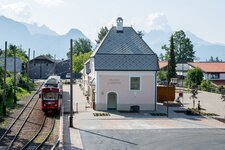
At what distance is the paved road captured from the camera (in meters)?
27.5

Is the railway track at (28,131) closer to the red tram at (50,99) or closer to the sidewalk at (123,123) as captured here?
the red tram at (50,99)

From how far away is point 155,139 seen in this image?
1184 inches

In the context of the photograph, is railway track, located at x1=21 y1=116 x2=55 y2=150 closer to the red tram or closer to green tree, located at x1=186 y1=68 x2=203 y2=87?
the red tram

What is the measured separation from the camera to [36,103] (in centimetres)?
5200

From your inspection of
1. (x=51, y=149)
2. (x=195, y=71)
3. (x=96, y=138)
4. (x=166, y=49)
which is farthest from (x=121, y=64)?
(x=166, y=49)

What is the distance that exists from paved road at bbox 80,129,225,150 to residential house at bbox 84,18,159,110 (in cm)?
1271

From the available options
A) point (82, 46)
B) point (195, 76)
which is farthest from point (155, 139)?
point (82, 46)

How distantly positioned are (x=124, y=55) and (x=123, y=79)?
3.10 m

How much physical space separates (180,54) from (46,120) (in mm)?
97350

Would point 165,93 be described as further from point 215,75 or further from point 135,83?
point 215,75

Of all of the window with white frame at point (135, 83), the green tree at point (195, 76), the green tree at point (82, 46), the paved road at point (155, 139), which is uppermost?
the green tree at point (82, 46)

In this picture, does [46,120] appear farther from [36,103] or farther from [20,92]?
[20,92]

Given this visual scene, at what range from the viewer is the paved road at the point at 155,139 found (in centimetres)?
2745

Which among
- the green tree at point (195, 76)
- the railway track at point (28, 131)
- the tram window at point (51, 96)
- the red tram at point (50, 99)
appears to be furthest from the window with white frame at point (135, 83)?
the green tree at point (195, 76)
